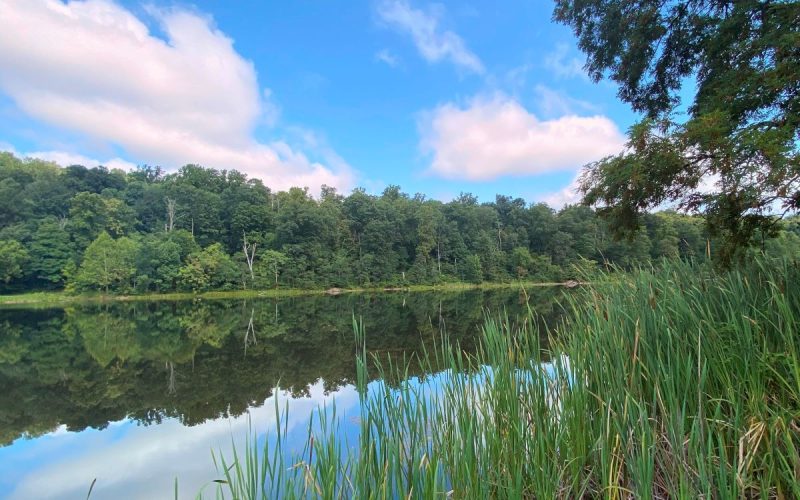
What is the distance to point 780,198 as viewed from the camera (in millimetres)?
2721

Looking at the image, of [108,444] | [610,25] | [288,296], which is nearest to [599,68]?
[610,25]

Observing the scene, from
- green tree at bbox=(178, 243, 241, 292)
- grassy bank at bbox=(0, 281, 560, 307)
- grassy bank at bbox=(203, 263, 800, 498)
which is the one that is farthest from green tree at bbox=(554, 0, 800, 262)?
green tree at bbox=(178, 243, 241, 292)

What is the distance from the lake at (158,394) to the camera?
4.97 m

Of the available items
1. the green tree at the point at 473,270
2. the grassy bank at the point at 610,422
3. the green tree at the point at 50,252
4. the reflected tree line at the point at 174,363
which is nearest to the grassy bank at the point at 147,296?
the green tree at the point at 50,252

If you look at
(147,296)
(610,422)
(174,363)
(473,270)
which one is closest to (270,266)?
(147,296)

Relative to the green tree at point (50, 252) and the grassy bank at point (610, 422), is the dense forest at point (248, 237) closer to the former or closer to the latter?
the green tree at point (50, 252)

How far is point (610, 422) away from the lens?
2396 millimetres

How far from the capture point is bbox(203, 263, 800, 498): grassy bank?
1.84m

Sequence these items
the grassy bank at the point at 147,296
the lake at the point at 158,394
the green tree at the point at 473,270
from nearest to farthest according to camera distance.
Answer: the lake at the point at 158,394 → the grassy bank at the point at 147,296 → the green tree at the point at 473,270

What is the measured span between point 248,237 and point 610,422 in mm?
45728

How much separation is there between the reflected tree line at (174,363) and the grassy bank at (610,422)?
26.0 inches

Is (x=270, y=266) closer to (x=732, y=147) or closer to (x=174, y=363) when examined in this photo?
(x=174, y=363)

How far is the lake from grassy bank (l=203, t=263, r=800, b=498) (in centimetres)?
35

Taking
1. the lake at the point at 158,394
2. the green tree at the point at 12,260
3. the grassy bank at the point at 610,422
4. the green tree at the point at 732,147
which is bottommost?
the lake at the point at 158,394
